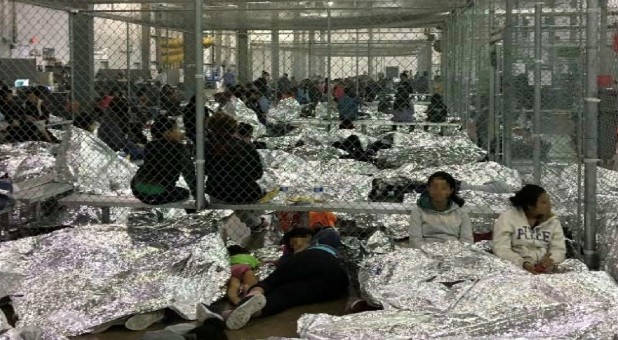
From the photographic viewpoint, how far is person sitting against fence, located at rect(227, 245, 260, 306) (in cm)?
508

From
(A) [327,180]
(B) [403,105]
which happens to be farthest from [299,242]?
(B) [403,105]

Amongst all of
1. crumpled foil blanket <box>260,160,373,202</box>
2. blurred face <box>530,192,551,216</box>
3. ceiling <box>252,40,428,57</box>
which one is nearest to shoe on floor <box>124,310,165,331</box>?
blurred face <box>530,192,551,216</box>

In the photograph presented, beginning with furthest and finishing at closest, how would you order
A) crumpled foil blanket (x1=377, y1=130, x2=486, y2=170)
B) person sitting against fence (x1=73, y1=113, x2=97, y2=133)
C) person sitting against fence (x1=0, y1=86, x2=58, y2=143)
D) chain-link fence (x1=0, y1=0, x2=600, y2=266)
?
person sitting against fence (x1=73, y1=113, x2=97, y2=133) → person sitting against fence (x1=0, y1=86, x2=58, y2=143) → crumpled foil blanket (x1=377, y1=130, x2=486, y2=170) → chain-link fence (x1=0, y1=0, x2=600, y2=266)

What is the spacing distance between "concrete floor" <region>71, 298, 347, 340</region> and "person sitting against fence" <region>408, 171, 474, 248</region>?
930 millimetres

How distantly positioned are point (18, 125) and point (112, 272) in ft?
16.4

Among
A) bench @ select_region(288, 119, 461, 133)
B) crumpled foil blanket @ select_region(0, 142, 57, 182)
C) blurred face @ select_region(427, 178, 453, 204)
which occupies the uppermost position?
bench @ select_region(288, 119, 461, 133)

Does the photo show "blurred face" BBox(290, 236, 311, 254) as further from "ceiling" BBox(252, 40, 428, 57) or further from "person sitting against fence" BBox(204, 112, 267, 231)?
"ceiling" BBox(252, 40, 428, 57)

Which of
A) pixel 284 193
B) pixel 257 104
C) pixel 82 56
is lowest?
pixel 284 193

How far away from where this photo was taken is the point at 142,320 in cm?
458

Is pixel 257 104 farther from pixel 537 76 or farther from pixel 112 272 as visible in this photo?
pixel 112 272

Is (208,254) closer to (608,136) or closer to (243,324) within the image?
(243,324)

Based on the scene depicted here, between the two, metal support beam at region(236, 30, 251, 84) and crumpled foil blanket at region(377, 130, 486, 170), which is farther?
metal support beam at region(236, 30, 251, 84)

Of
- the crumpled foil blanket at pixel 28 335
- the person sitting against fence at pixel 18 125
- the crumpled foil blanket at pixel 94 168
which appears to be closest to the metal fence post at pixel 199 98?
the crumpled foil blanket at pixel 94 168

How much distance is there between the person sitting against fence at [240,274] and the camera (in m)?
5.08
